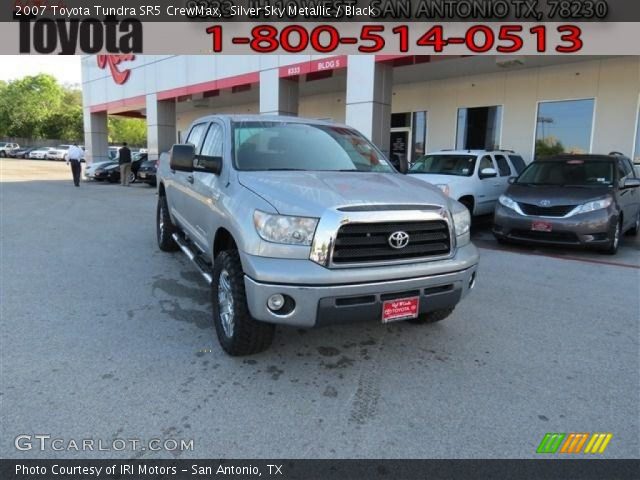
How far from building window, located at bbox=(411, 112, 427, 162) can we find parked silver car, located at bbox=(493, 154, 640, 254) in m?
8.48

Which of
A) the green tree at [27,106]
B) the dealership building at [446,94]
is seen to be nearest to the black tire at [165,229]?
the dealership building at [446,94]

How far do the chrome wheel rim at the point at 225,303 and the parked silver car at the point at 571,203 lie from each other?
5.85 m

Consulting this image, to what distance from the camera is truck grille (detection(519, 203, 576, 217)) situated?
769cm

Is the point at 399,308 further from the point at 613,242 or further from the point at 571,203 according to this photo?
the point at 613,242

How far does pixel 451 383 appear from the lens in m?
3.47

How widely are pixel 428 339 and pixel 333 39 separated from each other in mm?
10961

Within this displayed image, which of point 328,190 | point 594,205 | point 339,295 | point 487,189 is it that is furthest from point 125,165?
point 339,295

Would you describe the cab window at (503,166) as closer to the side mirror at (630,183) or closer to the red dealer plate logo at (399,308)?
the side mirror at (630,183)

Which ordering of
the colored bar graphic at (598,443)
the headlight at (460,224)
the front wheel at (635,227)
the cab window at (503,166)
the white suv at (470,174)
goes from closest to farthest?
the colored bar graphic at (598,443) < the headlight at (460,224) < the front wheel at (635,227) < the white suv at (470,174) < the cab window at (503,166)

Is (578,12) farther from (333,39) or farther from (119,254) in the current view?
(119,254)

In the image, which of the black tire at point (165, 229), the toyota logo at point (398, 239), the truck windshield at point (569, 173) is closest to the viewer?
the toyota logo at point (398, 239)

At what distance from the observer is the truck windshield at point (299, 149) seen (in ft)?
14.1

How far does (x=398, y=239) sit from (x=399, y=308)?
19.0 inches

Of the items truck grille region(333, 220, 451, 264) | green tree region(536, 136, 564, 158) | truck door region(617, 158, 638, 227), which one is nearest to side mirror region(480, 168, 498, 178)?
truck door region(617, 158, 638, 227)
